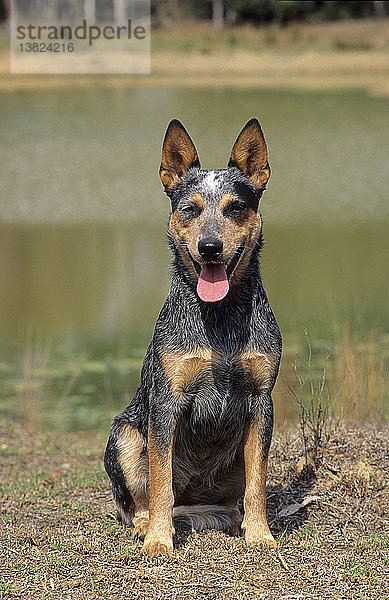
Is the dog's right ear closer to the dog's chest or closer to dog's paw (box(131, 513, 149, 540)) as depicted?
the dog's chest

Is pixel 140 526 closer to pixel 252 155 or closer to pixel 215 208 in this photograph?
pixel 215 208

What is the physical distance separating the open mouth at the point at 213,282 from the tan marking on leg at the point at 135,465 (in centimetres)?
107

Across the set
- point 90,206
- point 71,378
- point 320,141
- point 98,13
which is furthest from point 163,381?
point 98,13

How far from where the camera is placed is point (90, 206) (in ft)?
60.8

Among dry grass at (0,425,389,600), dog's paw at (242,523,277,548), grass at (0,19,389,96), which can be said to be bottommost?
dry grass at (0,425,389,600)

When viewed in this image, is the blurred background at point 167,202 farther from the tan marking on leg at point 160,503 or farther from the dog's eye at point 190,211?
the dog's eye at point 190,211

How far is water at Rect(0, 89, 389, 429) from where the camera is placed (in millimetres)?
10375

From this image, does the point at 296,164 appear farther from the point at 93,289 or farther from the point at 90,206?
the point at 93,289

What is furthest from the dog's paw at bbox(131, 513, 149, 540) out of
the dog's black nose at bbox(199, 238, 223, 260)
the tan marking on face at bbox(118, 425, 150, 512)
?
the dog's black nose at bbox(199, 238, 223, 260)

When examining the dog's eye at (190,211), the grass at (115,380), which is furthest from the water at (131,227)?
the dog's eye at (190,211)

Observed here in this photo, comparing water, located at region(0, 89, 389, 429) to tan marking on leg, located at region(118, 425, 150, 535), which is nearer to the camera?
tan marking on leg, located at region(118, 425, 150, 535)

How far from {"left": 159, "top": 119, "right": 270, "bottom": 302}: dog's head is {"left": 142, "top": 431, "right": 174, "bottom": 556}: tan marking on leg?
0.89m

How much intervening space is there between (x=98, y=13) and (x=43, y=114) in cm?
2088

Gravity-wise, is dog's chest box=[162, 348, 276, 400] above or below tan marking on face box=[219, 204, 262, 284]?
below
